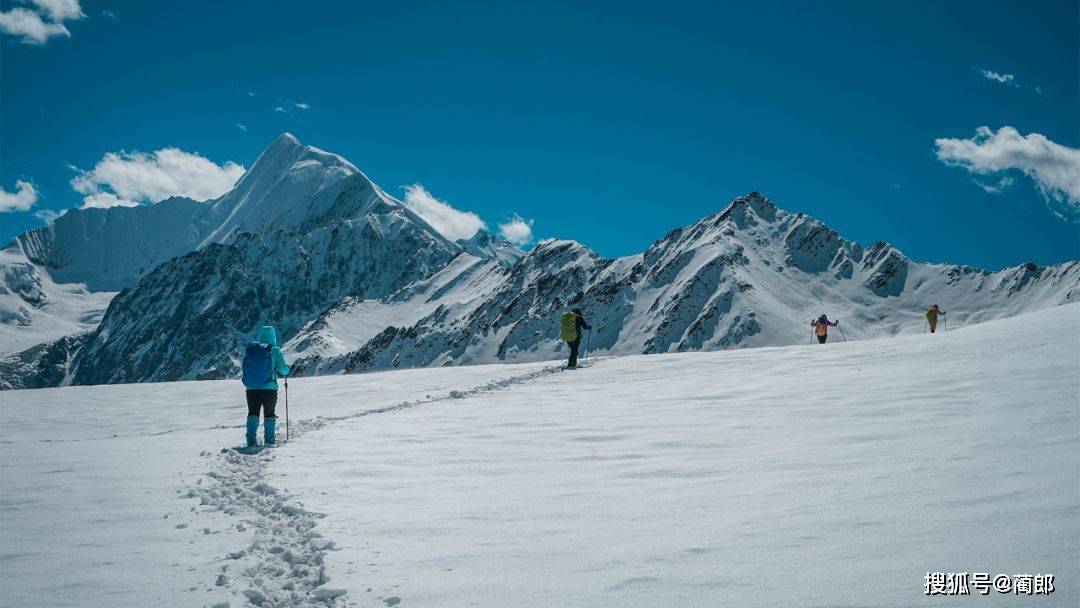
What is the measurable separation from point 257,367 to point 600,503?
8.49 metres

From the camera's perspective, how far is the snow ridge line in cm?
543

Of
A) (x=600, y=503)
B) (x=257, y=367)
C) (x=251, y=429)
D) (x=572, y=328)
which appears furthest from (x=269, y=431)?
(x=572, y=328)

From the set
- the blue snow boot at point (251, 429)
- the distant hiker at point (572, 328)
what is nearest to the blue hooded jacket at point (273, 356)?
the blue snow boot at point (251, 429)

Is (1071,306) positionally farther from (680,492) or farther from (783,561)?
(783,561)

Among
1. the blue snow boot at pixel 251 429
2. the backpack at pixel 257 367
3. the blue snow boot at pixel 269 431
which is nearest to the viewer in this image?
the blue snow boot at pixel 251 429

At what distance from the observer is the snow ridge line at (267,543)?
5.43 meters

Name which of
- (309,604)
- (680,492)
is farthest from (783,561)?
A: (309,604)

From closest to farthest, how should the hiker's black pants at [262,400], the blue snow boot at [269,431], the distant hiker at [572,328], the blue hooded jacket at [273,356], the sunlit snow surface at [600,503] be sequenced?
the sunlit snow surface at [600,503]
the blue snow boot at [269,431]
the hiker's black pants at [262,400]
the blue hooded jacket at [273,356]
the distant hiker at [572,328]

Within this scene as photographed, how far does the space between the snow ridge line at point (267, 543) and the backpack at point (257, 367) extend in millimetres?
2386

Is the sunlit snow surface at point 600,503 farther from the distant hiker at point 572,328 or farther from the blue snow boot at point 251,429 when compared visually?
the distant hiker at point 572,328

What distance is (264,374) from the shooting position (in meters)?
13.2

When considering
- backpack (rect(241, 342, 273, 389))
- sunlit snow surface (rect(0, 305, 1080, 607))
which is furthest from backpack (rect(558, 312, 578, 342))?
backpack (rect(241, 342, 273, 389))

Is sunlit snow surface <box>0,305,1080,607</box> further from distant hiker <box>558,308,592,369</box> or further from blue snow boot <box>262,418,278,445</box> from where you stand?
distant hiker <box>558,308,592,369</box>

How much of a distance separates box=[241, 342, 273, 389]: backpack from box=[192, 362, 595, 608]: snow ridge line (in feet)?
7.83
